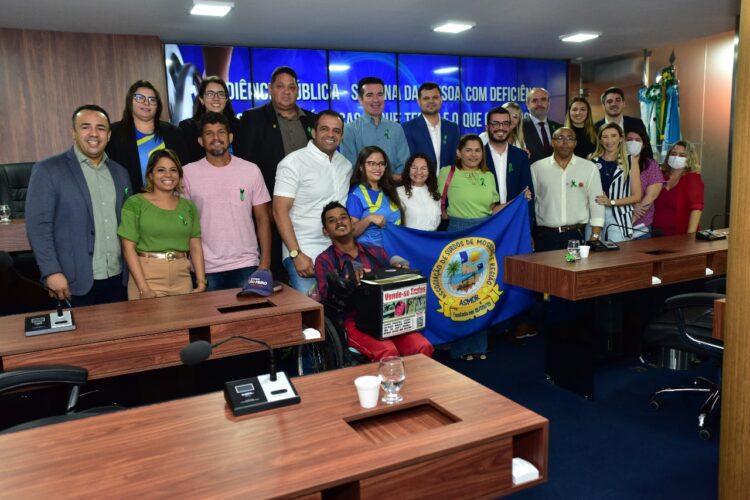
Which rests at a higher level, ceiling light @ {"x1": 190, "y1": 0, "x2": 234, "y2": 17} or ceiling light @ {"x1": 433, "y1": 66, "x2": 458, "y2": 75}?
ceiling light @ {"x1": 190, "y1": 0, "x2": 234, "y2": 17}

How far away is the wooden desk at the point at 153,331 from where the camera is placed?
8.36ft

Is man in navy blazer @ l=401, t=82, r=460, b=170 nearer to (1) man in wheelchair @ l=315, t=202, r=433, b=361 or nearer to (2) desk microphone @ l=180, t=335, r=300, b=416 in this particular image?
(1) man in wheelchair @ l=315, t=202, r=433, b=361

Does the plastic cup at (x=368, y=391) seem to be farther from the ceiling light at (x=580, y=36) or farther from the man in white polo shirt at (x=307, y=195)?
the ceiling light at (x=580, y=36)

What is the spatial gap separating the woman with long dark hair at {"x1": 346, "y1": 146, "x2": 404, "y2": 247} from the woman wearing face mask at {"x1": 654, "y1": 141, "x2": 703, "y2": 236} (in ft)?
8.65

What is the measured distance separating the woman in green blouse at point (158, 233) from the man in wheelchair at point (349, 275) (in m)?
0.81

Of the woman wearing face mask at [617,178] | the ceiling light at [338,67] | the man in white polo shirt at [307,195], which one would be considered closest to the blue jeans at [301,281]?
the man in white polo shirt at [307,195]

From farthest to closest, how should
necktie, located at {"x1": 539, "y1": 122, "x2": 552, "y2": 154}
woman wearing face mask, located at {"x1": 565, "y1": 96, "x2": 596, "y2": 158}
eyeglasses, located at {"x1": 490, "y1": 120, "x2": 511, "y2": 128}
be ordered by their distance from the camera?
necktie, located at {"x1": 539, "y1": 122, "x2": 552, "y2": 154}
woman wearing face mask, located at {"x1": 565, "y1": 96, "x2": 596, "y2": 158}
eyeglasses, located at {"x1": 490, "y1": 120, "x2": 511, "y2": 128}

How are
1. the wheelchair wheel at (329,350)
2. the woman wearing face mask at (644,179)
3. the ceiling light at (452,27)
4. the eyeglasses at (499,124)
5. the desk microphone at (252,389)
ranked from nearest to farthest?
the desk microphone at (252,389) → the wheelchair wheel at (329,350) → the eyeglasses at (499,124) → the woman wearing face mask at (644,179) → the ceiling light at (452,27)

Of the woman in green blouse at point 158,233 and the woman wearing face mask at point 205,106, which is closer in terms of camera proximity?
the woman in green blouse at point 158,233

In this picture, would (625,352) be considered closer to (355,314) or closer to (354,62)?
(355,314)

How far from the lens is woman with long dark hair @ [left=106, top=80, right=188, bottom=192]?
151 inches

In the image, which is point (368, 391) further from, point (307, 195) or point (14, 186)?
point (14, 186)

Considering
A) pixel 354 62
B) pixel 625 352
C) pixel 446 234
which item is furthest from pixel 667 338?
pixel 354 62

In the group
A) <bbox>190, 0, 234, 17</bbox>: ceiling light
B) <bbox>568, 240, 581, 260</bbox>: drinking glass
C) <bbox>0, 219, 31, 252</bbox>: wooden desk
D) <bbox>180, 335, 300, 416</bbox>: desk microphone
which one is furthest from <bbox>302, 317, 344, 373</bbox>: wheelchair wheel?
<bbox>190, 0, 234, 17</bbox>: ceiling light
